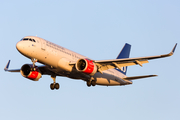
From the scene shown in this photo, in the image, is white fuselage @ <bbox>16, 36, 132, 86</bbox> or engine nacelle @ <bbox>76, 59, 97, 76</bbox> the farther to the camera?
engine nacelle @ <bbox>76, 59, 97, 76</bbox>

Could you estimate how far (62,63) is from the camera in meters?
41.1

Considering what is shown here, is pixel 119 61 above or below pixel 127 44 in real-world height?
below

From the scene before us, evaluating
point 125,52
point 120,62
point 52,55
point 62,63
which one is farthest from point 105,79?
point 125,52

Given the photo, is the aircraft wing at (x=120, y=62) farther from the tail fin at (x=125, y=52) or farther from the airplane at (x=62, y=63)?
the tail fin at (x=125, y=52)

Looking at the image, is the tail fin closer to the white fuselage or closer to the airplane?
the airplane

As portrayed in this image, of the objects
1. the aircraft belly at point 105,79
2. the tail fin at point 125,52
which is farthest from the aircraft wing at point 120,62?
the tail fin at point 125,52

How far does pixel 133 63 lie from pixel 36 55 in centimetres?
1267

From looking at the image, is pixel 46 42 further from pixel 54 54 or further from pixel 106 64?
pixel 106 64

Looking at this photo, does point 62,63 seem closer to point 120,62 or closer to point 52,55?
point 52,55

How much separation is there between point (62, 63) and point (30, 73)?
6.98 metres

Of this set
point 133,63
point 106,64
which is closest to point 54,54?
point 106,64

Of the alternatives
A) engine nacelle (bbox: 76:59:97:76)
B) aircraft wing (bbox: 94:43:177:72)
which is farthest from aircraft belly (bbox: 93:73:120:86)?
engine nacelle (bbox: 76:59:97:76)

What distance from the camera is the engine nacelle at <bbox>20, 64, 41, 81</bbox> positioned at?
45.8 meters

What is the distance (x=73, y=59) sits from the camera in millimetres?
43219
